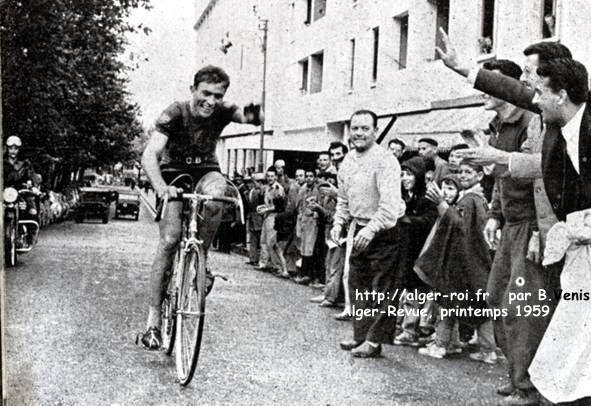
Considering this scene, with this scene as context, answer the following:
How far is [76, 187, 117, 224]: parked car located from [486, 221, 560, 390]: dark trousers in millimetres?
17471

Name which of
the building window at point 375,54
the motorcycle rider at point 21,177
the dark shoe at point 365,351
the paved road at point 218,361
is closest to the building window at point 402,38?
the building window at point 375,54

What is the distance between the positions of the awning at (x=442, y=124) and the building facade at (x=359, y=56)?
0.09 feet

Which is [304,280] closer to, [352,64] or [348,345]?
[348,345]

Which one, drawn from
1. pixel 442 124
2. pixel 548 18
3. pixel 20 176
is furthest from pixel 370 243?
pixel 442 124

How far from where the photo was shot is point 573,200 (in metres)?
3.68

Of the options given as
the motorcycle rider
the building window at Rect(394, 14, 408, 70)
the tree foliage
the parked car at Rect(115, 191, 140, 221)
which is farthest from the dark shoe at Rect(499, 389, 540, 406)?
the parked car at Rect(115, 191, 140, 221)

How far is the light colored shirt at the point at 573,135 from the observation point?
3638mm

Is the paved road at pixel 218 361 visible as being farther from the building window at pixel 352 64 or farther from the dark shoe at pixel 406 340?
the building window at pixel 352 64

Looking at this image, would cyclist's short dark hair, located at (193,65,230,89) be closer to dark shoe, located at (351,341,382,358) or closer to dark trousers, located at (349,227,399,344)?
dark trousers, located at (349,227,399,344)

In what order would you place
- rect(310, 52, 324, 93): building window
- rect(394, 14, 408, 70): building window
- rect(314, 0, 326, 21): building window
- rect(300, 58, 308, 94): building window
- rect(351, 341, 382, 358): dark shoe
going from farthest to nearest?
rect(300, 58, 308, 94): building window → rect(310, 52, 324, 93): building window → rect(314, 0, 326, 21): building window → rect(394, 14, 408, 70): building window → rect(351, 341, 382, 358): dark shoe

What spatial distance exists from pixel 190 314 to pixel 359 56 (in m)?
15.9

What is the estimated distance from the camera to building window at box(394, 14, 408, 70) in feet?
57.0

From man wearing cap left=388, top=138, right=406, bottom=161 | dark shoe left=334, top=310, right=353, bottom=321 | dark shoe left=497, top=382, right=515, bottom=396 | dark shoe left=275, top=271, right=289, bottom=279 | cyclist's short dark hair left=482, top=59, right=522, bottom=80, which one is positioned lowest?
dark shoe left=275, top=271, right=289, bottom=279

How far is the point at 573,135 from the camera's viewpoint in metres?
3.65
